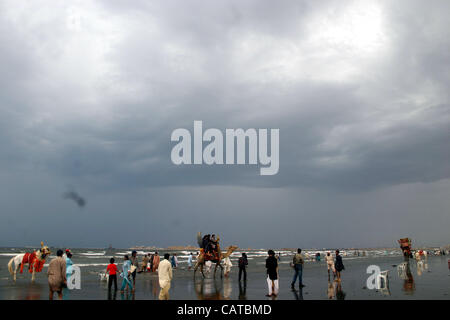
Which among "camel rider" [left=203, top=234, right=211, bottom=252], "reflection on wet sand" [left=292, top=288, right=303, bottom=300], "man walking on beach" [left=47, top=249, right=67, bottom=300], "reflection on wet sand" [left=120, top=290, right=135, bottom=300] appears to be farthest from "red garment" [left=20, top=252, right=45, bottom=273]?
"reflection on wet sand" [left=292, top=288, right=303, bottom=300]

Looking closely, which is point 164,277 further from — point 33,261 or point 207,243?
point 33,261

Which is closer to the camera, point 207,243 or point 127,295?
point 127,295

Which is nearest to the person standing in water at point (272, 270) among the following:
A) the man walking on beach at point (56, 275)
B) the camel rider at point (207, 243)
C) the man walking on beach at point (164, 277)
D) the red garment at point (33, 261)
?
the man walking on beach at point (164, 277)

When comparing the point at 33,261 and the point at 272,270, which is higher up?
the point at 272,270

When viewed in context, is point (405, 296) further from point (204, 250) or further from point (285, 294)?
point (204, 250)

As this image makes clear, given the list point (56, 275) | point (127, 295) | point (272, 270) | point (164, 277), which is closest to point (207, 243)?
point (127, 295)

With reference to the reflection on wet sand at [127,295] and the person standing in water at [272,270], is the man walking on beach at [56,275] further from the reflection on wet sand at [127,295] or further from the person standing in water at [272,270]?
the person standing in water at [272,270]

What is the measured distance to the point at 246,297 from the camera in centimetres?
1405

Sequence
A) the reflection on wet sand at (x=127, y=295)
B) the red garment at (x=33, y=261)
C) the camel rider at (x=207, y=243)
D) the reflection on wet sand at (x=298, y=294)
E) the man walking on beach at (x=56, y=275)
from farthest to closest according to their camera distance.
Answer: the camel rider at (x=207, y=243)
the red garment at (x=33, y=261)
the reflection on wet sand at (x=127, y=295)
the reflection on wet sand at (x=298, y=294)
the man walking on beach at (x=56, y=275)

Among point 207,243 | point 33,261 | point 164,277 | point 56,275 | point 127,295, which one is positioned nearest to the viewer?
point 56,275

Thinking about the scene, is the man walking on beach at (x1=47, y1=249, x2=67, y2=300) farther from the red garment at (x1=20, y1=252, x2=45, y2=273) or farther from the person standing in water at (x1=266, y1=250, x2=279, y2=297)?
the red garment at (x1=20, y1=252, x2=45, y2=273)

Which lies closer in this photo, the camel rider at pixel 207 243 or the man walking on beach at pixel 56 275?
the man walking on beach at pixel 56 275

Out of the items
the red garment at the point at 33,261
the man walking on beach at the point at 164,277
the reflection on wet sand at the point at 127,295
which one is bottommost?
the reflection on wet sand at the point at 127,295
